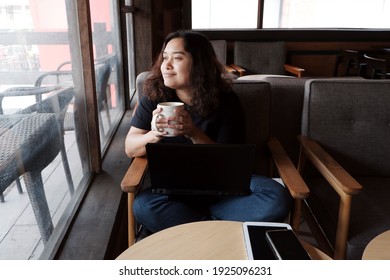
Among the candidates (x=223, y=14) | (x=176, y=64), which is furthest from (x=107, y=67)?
(x=223, y=14)

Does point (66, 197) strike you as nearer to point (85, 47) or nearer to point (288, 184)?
point (85, 47)

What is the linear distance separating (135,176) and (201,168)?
25 centimetres

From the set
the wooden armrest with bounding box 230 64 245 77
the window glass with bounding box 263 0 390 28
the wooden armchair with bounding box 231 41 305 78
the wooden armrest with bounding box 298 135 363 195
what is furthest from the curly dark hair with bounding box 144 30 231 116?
the window glass with bounding box 263 0 390 28

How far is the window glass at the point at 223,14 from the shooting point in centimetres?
449

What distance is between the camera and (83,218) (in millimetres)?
1322

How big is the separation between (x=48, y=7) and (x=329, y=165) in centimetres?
109

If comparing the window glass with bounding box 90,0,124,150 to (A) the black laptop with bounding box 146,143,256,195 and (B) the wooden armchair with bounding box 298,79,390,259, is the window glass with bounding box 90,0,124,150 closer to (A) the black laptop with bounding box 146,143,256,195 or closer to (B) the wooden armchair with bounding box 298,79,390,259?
(A) the black laptop with bounding box 146,143,256,195

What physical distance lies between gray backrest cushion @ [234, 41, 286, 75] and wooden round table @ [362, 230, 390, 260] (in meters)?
3.41

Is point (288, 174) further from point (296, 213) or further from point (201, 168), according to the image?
point (201, 168)

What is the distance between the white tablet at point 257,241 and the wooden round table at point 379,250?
0.60ft

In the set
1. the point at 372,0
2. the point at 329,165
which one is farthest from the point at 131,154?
the point at 372,0

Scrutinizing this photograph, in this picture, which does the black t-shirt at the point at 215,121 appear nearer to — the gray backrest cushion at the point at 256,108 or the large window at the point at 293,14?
the gray backrest cushion at the point at 256,108

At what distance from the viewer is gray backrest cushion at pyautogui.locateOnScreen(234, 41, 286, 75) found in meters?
4.14

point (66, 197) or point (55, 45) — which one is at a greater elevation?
point (55, 45)
